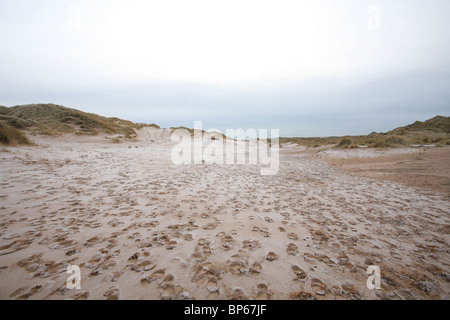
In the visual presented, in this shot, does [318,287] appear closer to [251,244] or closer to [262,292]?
[262,292]

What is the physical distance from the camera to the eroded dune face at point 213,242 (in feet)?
7.53

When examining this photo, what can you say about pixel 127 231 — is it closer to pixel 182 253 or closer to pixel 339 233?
pixel 182 253

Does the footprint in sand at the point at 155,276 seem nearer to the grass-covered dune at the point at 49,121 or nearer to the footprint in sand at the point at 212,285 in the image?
the footprint in sand at the point at 212,285

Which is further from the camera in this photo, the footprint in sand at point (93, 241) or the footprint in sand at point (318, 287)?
the footprint in sand at point (93, 241)

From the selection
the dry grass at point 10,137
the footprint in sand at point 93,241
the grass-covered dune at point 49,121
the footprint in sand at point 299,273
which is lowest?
the footprint in sand at point 299,273

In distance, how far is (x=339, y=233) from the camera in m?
3.83

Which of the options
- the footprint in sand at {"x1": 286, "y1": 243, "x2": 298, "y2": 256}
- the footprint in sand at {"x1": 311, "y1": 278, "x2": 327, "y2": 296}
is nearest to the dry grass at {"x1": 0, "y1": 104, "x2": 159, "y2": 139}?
the footprint in sand at {"x1": 286, "y1": 243, "x2": 298, "y2": 256}

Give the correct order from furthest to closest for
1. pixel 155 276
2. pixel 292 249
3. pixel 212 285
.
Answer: pixel 292 249 < pixel 155 276 < pixel 212 285

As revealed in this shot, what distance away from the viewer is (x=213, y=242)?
334cm

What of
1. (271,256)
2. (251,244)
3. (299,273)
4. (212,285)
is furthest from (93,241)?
(299,273)

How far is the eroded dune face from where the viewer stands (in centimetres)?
229

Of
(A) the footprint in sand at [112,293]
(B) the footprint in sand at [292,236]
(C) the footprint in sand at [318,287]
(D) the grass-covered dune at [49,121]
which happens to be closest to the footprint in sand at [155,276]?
(A) the footprint in sand at [112,293]

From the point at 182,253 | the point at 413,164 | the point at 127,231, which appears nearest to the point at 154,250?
the point at 182,253
